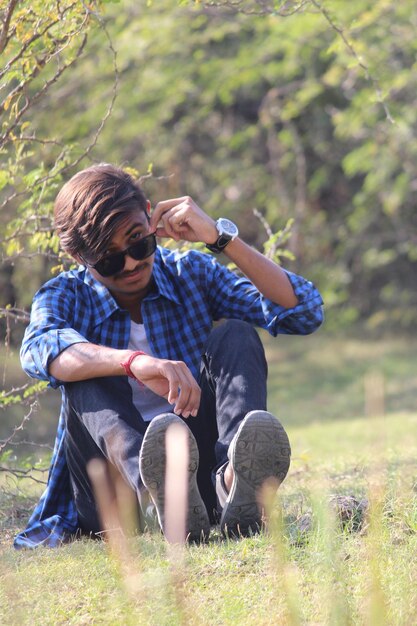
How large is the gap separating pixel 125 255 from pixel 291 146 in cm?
982

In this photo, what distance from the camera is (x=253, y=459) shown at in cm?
307

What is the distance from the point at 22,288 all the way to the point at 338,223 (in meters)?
4.47

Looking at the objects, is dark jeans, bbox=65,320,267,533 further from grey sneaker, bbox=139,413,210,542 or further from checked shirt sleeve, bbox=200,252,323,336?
checked shirt sleeve, bbox=200,252,323,336

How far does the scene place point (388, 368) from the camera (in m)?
11.1

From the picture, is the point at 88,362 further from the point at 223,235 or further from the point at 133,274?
the point at 223,235

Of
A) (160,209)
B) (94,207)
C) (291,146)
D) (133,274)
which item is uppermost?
(94,207)

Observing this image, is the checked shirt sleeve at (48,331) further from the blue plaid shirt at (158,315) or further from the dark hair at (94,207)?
the dark hair at (94,207)

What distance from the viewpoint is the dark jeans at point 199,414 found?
3.23 meters

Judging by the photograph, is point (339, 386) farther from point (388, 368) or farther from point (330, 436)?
point (330, 436)

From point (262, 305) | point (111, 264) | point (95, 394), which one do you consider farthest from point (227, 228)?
point (95, 394)

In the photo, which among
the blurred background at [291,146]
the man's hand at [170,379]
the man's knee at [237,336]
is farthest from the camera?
the blurred background at [291,146]

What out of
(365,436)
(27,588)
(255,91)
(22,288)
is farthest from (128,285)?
(255,91)

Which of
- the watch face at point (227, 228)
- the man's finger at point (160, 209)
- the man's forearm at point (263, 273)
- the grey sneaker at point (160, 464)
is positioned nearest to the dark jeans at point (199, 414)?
the grey sneaker at point (160, 464)

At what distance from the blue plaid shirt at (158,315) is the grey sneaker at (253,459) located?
68cm
